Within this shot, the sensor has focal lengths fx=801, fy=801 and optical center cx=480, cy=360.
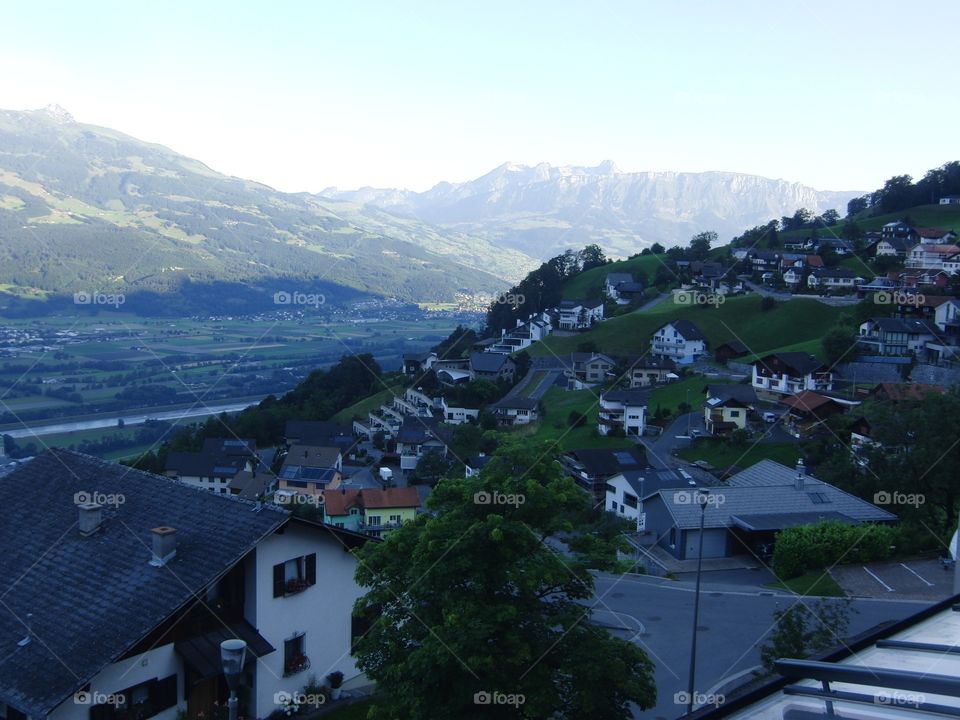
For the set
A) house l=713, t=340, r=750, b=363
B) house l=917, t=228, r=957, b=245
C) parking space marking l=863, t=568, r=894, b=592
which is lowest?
parking space marking l=863, t=568, r=894, b=592

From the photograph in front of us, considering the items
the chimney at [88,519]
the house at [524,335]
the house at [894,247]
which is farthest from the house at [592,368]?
the chimney at [88,519]

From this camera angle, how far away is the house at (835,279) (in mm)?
62719

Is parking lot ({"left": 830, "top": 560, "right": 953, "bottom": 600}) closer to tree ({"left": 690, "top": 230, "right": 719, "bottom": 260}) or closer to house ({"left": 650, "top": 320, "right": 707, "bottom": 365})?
house ({"left": 650, "top": 320, "right": 707, "bottom": 365})

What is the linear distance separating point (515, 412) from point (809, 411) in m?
17.4

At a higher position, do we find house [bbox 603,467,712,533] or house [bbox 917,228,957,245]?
house [bbox 917,228,957,245]

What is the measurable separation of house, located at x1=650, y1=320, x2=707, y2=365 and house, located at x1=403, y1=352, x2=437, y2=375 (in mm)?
19629

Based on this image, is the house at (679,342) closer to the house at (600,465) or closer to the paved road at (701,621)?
the house at (600,465)

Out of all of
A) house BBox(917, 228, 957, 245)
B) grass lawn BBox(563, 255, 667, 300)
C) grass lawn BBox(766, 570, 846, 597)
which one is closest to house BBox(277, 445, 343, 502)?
grass lawn BBox(766, 570, 846, 597)

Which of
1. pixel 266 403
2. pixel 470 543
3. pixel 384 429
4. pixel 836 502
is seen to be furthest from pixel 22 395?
pixel 470 543

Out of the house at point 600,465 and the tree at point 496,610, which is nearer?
the tree at point 496,610

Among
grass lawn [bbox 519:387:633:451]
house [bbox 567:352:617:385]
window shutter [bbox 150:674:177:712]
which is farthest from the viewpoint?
house [bbox 567:352:617:385]

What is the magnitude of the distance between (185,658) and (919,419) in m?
21.4

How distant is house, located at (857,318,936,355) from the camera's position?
4525 centimetres

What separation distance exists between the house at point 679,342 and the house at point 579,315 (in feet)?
32.9
